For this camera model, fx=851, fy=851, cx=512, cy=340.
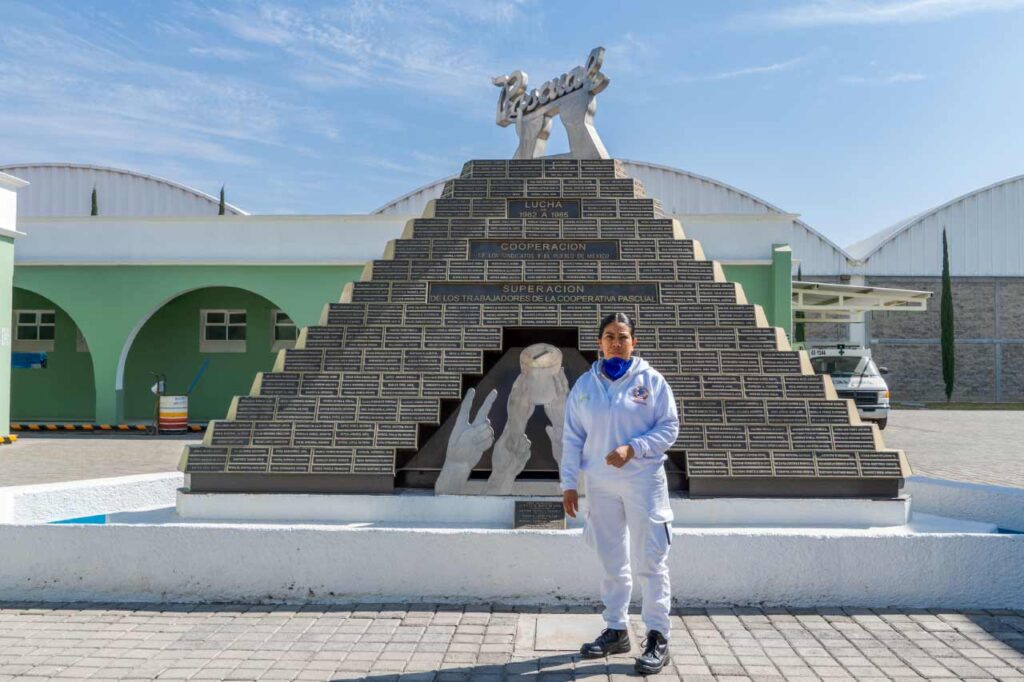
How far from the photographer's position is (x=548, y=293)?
6.81 m

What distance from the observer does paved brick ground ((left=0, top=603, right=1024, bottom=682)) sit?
12.3 feet

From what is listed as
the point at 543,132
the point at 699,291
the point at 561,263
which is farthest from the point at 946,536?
the point at 543,132

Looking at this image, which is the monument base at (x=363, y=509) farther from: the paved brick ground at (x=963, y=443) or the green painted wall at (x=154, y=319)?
the green painted wall at (x=154, y=319)

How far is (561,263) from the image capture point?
6.92 m

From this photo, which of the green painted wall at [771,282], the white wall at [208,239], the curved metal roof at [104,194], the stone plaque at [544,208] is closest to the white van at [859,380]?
the green painted wall at [771,282]

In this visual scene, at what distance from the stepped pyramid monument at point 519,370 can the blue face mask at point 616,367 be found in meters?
2.09

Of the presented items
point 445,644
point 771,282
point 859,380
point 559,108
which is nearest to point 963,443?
point 859,380

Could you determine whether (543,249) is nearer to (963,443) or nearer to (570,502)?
(570,502)

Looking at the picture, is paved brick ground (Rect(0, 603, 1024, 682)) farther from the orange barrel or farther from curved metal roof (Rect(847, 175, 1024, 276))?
curved metal roof (Rect(847, 175, 1024, 276))

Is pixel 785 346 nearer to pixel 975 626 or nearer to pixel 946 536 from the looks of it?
pixel 946 536

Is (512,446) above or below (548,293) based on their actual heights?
below

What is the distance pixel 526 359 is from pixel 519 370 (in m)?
0.52

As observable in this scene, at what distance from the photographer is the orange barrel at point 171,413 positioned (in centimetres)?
1634

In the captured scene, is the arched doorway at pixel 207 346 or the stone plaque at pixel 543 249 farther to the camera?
the arched doorway at pixel 207 346
